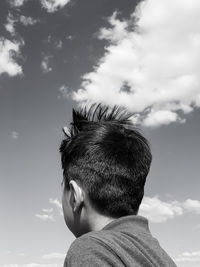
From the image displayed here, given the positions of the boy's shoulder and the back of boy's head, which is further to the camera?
the back of boy's head

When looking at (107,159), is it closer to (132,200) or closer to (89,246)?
(132,200)

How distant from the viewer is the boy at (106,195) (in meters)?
2.93

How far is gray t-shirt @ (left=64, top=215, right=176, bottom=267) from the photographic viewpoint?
9.37ft

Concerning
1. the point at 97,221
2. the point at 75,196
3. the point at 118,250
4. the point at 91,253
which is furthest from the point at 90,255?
the point at 75,196

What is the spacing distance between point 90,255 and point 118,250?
0.21 m

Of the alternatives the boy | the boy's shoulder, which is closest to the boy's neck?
the boy

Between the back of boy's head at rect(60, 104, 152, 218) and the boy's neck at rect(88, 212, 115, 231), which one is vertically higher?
the back of boy's head at rect(60, 104, 152, 218)

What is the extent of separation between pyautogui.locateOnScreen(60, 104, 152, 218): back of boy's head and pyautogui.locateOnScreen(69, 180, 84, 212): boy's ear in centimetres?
7

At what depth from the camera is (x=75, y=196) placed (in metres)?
3.52

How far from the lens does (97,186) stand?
359 cm

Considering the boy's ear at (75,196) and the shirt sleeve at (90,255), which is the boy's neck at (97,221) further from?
A: the shirt sleeve at (90,255)

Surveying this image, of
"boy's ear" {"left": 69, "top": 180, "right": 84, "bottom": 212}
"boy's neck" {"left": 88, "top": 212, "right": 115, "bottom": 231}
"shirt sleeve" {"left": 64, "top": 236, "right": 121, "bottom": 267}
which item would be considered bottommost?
"shirt sleeve" {"left": 64, "top": 236, "right": 121, "bottom": 267}

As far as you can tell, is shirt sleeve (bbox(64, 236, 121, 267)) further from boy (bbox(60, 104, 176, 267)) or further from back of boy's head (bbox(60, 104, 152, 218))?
back of boy's head (bbox(60, 104, 152, 218))

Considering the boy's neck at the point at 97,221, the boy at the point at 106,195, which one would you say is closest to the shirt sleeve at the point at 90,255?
the boy at the point at 106,195
